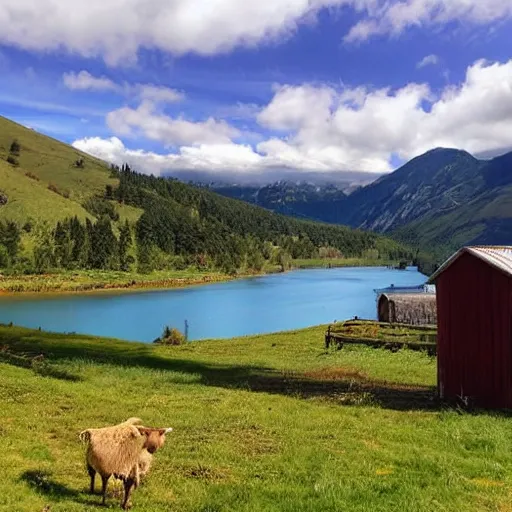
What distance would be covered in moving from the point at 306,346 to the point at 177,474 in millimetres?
38487

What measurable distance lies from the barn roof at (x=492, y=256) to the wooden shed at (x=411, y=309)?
1564 inches

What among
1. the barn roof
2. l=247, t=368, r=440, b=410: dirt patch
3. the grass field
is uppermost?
the barn roof

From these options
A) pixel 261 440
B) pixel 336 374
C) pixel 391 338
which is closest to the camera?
pixel 261 440

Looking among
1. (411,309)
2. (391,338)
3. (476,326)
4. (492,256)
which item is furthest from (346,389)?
(411,309)

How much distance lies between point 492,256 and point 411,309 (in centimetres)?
4351

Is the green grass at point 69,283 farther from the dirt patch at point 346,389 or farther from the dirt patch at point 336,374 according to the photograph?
the dirt patch at point 346,389

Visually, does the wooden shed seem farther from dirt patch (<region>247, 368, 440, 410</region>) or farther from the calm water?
dirt patch (<region>247, 368, 440, 410</region>)

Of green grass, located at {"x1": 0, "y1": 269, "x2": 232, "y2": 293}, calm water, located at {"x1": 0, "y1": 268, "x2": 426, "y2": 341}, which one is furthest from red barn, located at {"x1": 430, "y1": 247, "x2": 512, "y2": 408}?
green grass, located at {"x1": 0, "y1": 269, "x2": 232, "y2": 293}

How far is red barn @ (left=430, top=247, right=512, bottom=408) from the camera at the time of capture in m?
22.2

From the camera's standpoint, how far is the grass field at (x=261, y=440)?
11000 millimetres

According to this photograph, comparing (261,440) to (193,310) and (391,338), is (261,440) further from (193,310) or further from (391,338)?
(193,310)

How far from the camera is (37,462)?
13156 millimetres

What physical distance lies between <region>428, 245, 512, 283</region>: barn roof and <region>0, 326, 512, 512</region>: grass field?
605 cm

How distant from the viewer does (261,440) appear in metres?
16.1
